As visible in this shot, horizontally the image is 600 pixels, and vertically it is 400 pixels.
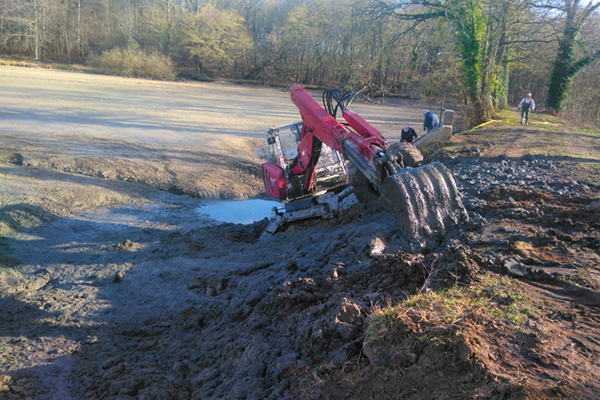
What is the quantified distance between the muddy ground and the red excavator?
0.37m

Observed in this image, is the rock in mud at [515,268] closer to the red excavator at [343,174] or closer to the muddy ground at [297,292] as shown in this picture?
the muddy ground at [297,292]

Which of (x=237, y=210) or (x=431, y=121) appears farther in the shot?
(x=431, y=121)

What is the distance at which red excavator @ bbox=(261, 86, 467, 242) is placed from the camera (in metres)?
4.72

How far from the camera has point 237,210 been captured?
1206 centimetres

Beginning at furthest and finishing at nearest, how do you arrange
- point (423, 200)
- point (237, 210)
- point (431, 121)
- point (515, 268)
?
point (431, 121)
point (237, 210)
point (423, 200)
point (515, 268)

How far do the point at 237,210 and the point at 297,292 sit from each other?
8.02 meters

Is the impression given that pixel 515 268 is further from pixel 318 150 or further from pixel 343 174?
pixel 343 174

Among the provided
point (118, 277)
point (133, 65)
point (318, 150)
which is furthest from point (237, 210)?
point (133, 65)

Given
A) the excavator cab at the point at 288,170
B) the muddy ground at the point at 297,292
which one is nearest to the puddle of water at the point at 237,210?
the muddy ground at the point at 297,292

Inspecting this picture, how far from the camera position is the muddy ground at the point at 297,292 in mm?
2711

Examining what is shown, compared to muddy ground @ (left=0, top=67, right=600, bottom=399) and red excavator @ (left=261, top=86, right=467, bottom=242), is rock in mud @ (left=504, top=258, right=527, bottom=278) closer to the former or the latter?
muddy ground @ (left=0, top=67, right=600, bottom=399)

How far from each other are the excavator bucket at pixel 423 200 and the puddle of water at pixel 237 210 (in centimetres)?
710

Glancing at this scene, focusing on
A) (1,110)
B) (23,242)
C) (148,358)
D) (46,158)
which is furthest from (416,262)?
(1,110)

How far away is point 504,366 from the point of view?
251 centimetres
